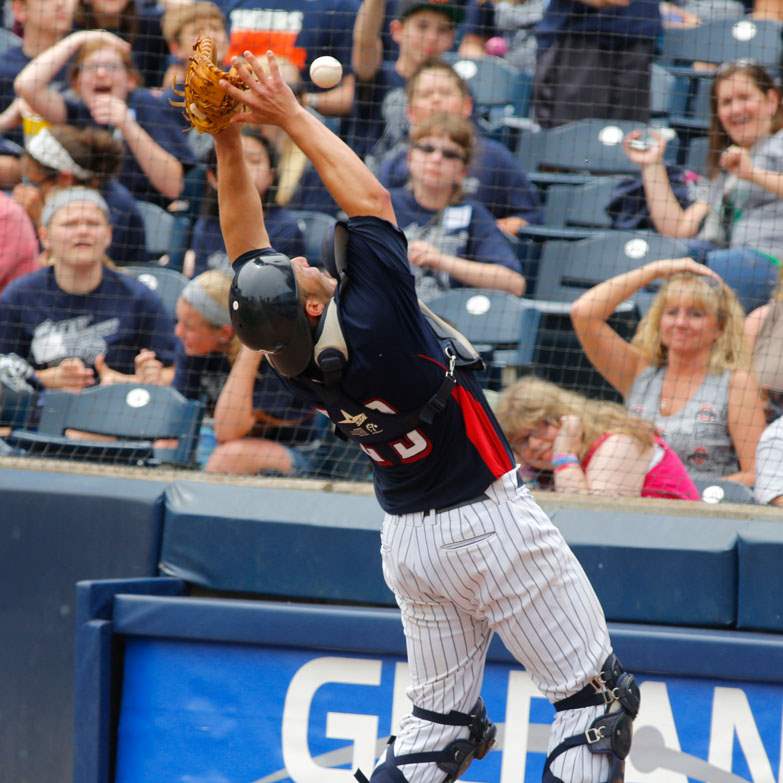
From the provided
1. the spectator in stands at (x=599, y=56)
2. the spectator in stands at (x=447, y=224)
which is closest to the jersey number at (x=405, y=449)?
the spectator in stands at (x=447, y=224)

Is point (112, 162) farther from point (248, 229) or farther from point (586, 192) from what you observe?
point (248, 229)

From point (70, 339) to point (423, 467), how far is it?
2.56 metres

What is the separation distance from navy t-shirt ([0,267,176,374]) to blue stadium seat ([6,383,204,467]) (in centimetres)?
33

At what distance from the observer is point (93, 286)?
4922 mm

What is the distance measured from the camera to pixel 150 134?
588cm

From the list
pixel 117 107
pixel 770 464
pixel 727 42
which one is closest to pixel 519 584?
pixel 770 464

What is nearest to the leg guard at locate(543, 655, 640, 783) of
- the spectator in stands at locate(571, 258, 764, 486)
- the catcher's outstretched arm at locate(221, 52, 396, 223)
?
the catcher's outstretched arm at locate(221, 52, 396, 223)

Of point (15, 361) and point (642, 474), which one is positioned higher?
point (15, 361)

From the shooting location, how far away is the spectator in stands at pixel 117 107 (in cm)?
573

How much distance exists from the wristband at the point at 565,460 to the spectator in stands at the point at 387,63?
221cm

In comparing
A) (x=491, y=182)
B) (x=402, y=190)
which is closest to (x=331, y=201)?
(x=402, y=190)

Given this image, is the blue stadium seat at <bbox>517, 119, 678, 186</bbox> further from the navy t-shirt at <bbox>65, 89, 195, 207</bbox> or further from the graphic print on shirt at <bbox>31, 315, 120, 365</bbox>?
the graphic print on shirt at <bbox>31, 315, 120, 365</bbox>

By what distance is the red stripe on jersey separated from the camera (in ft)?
8.82

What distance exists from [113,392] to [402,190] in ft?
5.09
